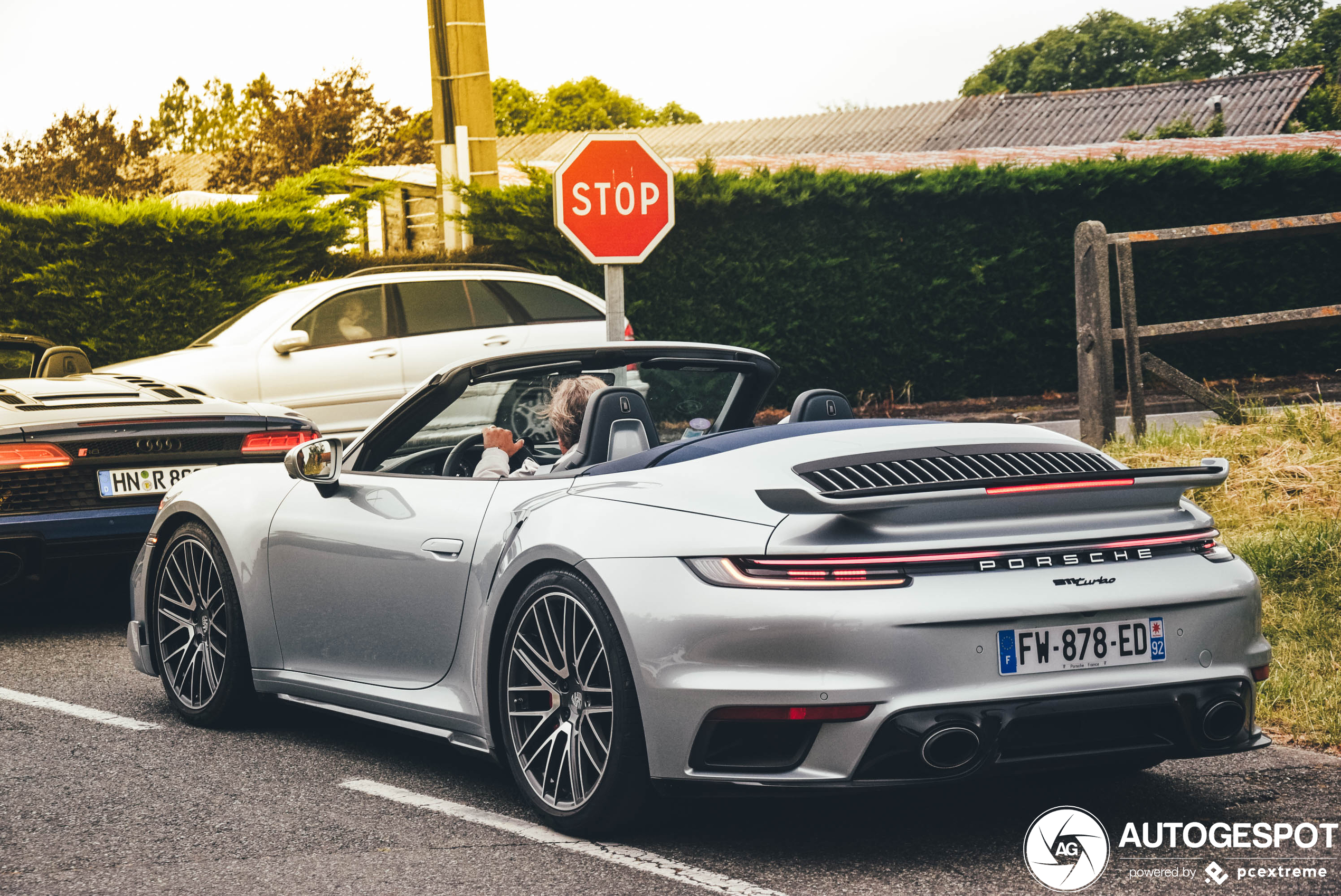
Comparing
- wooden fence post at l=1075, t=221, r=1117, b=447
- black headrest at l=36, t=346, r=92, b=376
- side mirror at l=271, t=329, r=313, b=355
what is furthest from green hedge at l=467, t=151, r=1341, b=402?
black headrest at l=36, t=346, r=92, b=376

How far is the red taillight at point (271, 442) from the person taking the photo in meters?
7.66

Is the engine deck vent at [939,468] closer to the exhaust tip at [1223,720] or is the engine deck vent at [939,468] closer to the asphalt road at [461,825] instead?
the exhaust tip at [1223,720]

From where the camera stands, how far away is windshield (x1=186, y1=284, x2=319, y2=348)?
12.2 meters

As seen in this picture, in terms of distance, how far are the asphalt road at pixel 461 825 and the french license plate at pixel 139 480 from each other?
195 centimetres

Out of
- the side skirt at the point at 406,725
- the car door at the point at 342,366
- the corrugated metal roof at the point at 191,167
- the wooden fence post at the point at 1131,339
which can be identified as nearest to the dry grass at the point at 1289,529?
the wooden fence post at the point at 1131,339

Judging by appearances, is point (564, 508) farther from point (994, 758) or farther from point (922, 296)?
point (922, 296)

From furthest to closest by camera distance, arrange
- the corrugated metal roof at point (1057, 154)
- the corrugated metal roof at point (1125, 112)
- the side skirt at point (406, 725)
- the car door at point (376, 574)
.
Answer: the corrugated metal roof at point (1125, 112) → the corrugated metal roof at point (1057, 154) → the car door at point (376, 574) → the side skirt at point (406, 725)

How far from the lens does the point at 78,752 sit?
16.8ft

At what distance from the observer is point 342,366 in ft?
40.2

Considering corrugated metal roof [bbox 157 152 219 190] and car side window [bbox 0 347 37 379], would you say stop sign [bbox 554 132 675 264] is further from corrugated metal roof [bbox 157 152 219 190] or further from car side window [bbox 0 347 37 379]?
corrugated metal roof [bbox 157 152 219 190]

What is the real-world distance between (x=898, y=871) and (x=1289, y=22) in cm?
8060

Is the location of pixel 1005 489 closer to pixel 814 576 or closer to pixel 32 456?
pixel 814 576

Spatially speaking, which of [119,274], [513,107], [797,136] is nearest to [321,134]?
[797,136]

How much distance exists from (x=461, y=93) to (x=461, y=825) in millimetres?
13283
